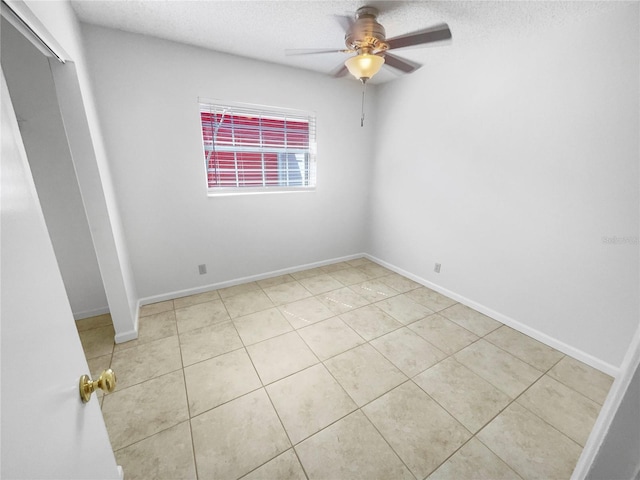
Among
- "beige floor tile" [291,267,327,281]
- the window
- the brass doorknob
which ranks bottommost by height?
"beige floor tile" [291,267,327,281]

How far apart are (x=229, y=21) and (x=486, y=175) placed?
2.53 m

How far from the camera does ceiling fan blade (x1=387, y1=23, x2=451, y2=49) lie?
4.73ft

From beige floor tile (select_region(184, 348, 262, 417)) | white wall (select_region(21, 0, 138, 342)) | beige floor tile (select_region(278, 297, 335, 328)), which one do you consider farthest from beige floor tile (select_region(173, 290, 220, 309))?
beige floor tile (select_region(184, 348, 262, 417))

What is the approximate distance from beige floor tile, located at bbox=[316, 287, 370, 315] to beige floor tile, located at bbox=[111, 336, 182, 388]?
4.65 ft

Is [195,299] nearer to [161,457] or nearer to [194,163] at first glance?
[194,163]

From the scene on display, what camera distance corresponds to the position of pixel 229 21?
192 cm

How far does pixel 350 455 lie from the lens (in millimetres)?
1304

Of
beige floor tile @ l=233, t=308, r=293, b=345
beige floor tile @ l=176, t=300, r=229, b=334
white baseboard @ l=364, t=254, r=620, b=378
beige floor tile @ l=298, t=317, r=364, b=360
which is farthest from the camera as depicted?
beige floor tile @ l=176, t=300, r=229, b=334

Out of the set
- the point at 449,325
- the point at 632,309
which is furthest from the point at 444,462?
the point at 632,309

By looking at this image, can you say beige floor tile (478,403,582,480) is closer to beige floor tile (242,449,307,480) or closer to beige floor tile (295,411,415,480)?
beige floor tile (295,411,415,480)

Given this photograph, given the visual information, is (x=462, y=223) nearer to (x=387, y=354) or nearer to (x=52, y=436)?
(x=387, y=354)

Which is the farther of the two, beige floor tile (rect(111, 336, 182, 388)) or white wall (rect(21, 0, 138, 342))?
beige floor tile (rect(111, 336, 182, 388))

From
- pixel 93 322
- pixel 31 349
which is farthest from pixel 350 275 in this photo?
pixel 31 349

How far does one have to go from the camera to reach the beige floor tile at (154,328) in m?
2.05
